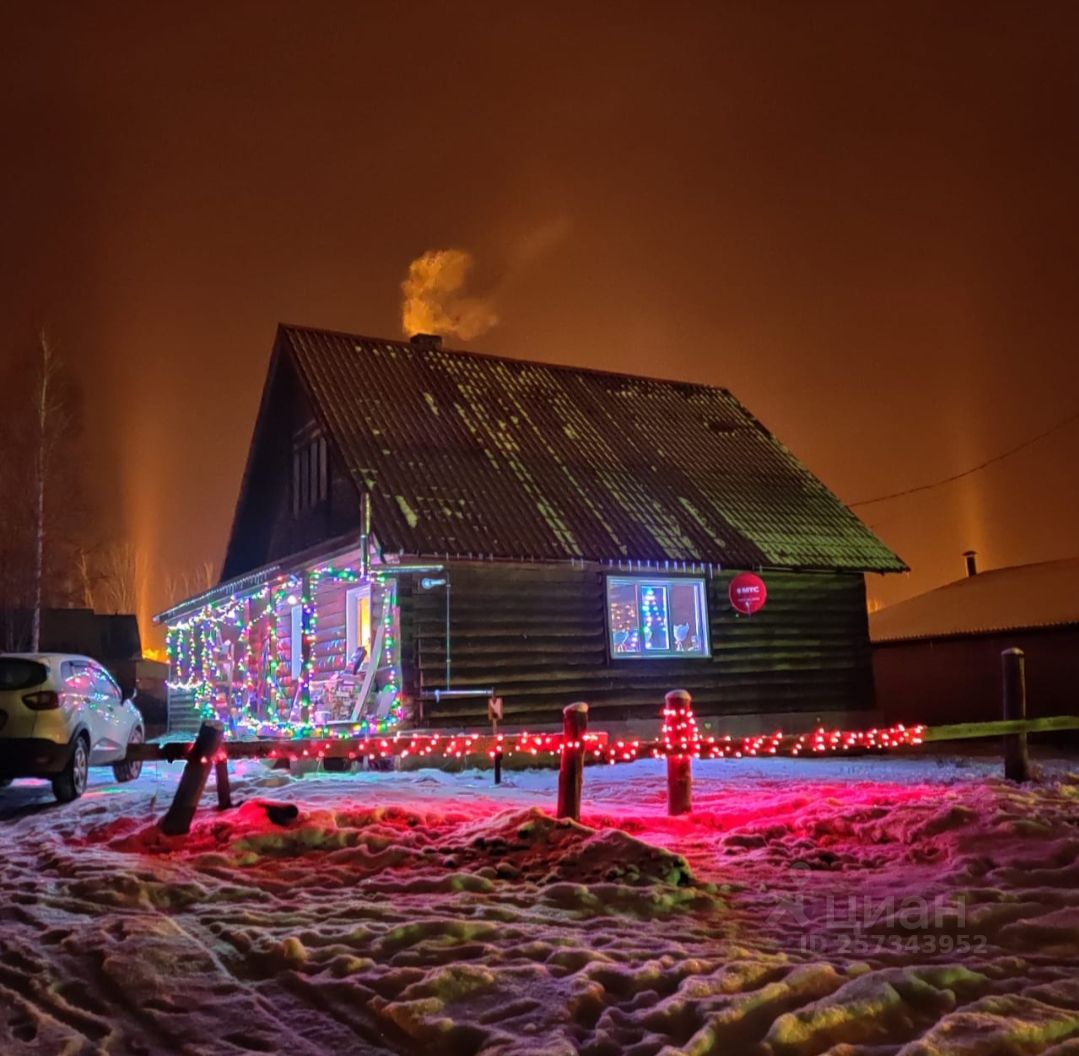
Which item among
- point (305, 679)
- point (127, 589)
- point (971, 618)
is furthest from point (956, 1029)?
point (127, 589)

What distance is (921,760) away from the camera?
16.1m

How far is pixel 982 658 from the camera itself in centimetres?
2022

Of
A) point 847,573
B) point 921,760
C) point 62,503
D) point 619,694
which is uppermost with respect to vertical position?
point 62,503

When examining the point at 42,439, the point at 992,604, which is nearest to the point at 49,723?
the point at 992,604

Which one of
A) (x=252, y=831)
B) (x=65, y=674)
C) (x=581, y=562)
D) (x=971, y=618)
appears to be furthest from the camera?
(x=971, y=618)

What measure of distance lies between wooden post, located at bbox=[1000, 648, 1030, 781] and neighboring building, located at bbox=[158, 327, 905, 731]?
772 cm

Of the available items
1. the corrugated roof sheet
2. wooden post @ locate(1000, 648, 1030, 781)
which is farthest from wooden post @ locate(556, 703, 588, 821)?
the corrugated roof sheet

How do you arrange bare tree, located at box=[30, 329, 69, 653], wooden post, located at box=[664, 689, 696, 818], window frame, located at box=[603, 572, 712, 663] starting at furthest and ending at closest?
bare tree, located at box=[30, 329, 69, 653] < window frame, located at box=[603, 572, 712, 663] < wooden post, located at box=[664, 689, 696, 818]

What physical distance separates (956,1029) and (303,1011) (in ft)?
8.24

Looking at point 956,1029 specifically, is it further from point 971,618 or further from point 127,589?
point 127,589

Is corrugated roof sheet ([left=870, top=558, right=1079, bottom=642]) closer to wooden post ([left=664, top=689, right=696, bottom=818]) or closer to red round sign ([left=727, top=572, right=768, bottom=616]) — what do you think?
red round sign ([left=727, top=572, right=768, bottom=616])

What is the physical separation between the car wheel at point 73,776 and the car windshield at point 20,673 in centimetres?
89

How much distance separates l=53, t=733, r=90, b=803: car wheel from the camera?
37.2 ft

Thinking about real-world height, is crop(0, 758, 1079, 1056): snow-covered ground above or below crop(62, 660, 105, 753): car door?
below
